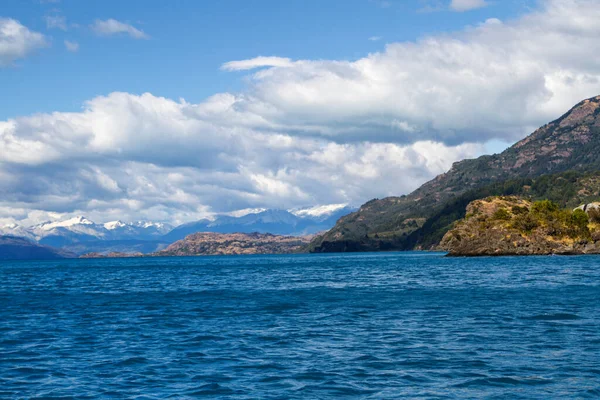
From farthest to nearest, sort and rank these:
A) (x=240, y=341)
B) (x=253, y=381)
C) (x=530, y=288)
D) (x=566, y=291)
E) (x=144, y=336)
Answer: (x=530, y=288) < (x=566, y=291) < (x=144, y=336) < (x=240, y=341) < (x=253, y=381)

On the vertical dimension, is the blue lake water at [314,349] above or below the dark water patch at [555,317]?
above

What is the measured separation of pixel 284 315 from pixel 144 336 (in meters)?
18.4

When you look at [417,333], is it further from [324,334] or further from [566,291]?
[566,291]

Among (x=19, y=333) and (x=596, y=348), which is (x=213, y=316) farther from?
(x=596, y=348)

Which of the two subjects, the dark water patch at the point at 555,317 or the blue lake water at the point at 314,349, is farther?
the dark water patch at the point at 555,317

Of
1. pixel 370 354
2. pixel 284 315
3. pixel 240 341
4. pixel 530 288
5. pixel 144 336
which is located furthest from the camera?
pixel 530 288

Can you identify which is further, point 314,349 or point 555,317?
point 555,317

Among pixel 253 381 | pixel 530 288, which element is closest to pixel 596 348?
pixel 253 381

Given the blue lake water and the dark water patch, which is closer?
the blue lake water

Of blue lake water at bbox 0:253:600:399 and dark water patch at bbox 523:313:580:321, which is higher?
blue lake water at bbox 0:253:600:399

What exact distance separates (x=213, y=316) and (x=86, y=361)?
89.7ft

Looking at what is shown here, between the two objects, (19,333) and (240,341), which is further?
(19,333)

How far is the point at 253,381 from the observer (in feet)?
120

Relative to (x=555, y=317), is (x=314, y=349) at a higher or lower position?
higher
